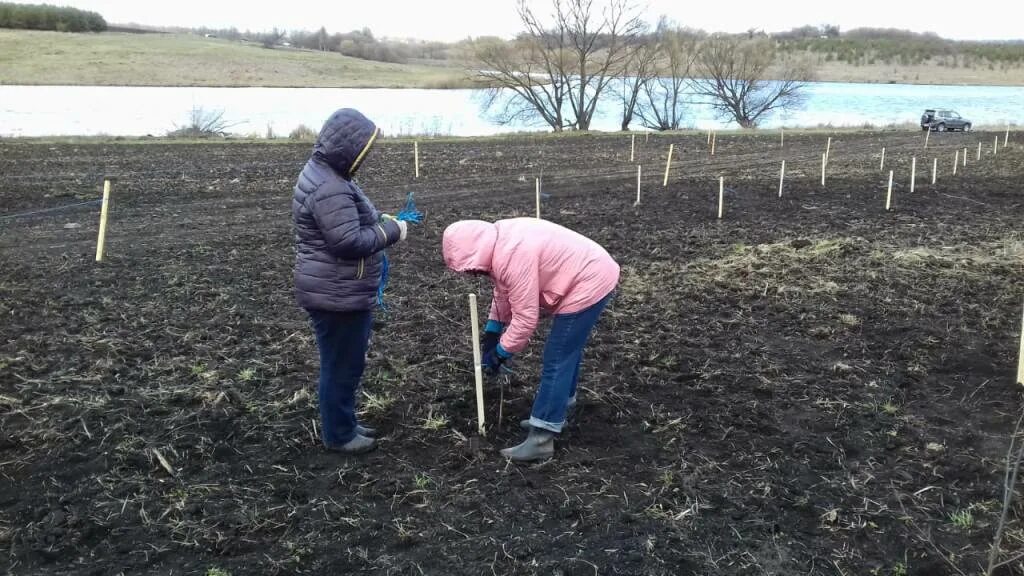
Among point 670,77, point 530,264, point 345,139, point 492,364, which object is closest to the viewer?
point 345,139

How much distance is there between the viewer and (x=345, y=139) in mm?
3314

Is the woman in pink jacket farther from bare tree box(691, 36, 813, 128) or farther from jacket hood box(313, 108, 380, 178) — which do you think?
bare tree box(691, 36, 813, 128)

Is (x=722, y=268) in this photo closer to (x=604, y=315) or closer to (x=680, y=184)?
(x=604, y=315)

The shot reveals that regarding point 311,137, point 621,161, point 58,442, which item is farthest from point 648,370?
point 311,137

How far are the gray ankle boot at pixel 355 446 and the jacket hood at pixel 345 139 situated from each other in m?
1.55

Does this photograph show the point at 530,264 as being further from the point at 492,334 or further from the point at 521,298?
the point at 492,334

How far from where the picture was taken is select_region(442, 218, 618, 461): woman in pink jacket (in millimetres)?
3549

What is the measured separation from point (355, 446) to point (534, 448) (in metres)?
0.99

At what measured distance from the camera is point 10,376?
493cm

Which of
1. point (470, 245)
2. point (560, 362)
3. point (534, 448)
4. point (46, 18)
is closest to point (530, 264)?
point (470, 245)

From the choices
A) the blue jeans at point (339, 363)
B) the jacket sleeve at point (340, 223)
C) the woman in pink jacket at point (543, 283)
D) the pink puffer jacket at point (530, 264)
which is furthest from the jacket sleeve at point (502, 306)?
the jacket sleeve at point (340, 223)

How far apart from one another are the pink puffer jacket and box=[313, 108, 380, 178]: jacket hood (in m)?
0.56

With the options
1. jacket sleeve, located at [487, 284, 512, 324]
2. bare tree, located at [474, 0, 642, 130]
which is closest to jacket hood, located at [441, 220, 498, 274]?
jacket sleeve, located at [487, 284, 512, 324]

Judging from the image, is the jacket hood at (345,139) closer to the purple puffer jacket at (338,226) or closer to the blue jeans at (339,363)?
the purple puffer jacket at (338,226)
